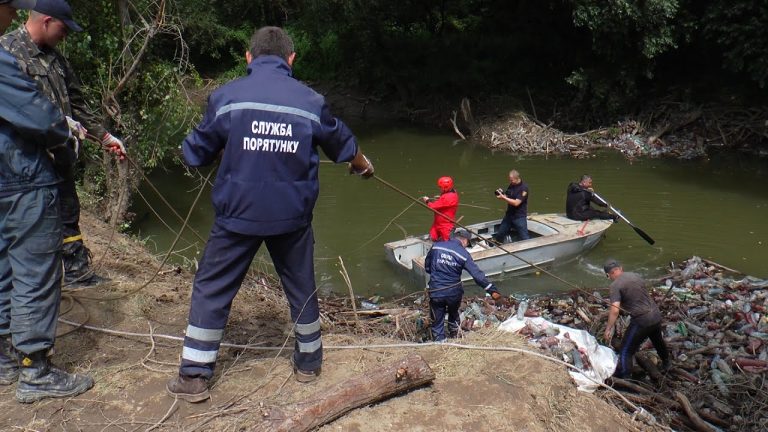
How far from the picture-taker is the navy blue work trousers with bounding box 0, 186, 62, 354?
10.6 ft

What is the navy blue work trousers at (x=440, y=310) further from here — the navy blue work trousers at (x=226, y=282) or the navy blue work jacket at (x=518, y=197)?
the navy blue work jacket at (x=518, y=197)

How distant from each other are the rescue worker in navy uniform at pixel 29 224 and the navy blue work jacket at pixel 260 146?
74 cm

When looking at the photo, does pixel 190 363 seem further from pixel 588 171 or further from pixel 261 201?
pixel 588 171

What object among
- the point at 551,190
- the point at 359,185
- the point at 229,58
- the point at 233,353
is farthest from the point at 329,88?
the point at 233,353

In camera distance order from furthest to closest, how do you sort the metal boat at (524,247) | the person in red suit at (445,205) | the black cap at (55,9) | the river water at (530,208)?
the river water at (530,208), the metal boat at (524,247), the person in red suit at (445,205), the black cap at (55,9)

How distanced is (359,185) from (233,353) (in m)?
11.4

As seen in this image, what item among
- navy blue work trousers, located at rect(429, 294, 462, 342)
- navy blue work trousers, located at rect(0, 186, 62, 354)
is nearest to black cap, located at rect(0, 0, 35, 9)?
navy blue work trousers, located at rect(0, 186, 62, 354)

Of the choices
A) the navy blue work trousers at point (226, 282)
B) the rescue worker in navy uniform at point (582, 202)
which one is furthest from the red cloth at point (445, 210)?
the navy blue work trousers at point (226, 282)

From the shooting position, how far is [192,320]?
11.0 ft

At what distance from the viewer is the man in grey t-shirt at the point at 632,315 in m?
6.57

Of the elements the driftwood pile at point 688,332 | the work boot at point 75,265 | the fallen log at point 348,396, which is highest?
the fallen log at point 348,396

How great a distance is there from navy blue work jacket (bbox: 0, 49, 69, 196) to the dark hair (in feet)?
3.40

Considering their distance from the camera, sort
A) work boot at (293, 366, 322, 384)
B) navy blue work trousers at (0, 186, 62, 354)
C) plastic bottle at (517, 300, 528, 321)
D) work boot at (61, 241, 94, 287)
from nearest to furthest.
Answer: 1. navy blue work trousers at (0, 186, 62, 354)
2. work boot at (293, 366, 322, 384)
3. work boot at (61, 241, 94, 287)
4. plastic bottle at (517, 300, 528, 321)

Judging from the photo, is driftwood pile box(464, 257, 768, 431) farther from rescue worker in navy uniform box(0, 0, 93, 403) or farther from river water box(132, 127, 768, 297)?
rescue worker in navy uniform box(0, 0, 93, 403)
